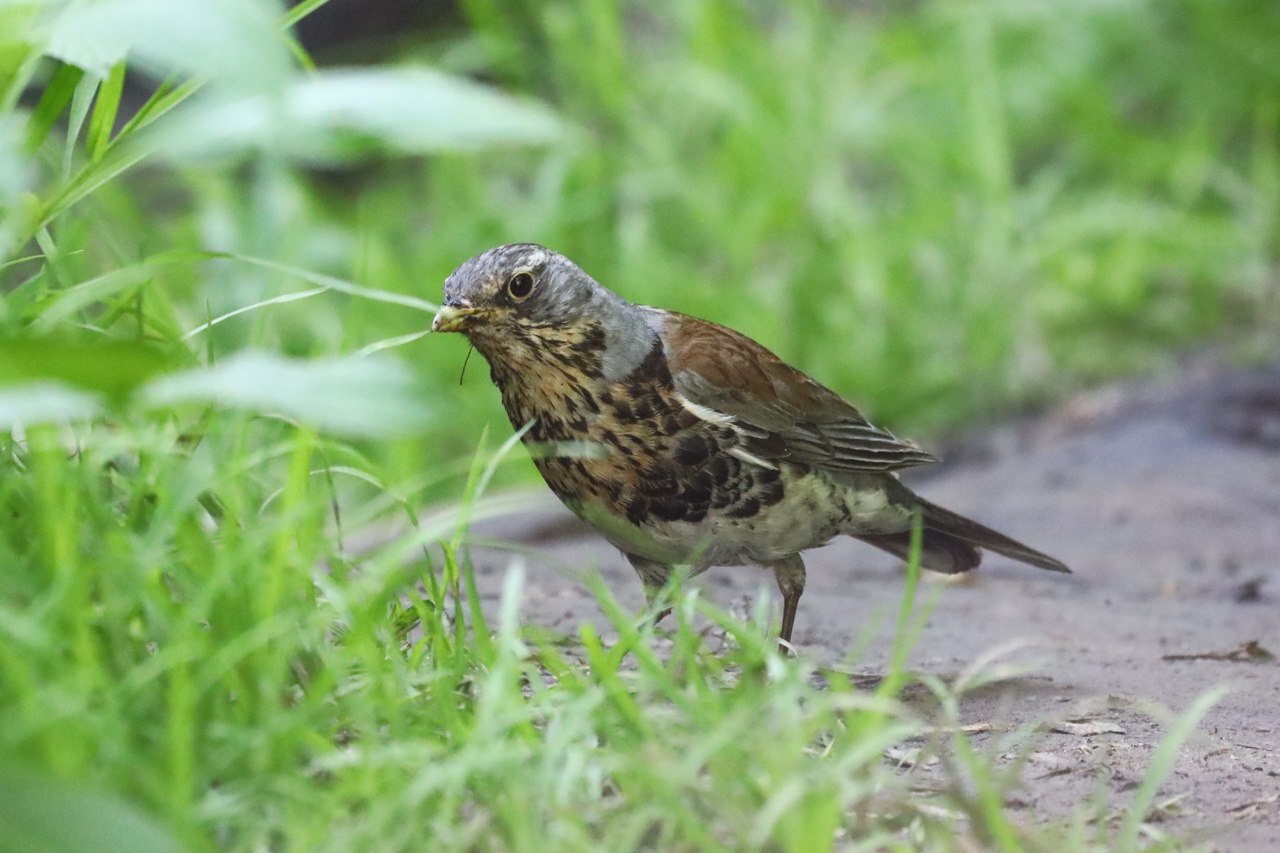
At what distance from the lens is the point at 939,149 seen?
7738 millimetres

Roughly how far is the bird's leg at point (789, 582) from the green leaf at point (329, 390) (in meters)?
1.99

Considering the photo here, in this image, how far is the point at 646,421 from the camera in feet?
10.8

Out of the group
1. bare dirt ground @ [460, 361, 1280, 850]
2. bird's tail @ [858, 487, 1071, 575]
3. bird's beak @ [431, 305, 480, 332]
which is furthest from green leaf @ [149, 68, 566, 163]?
bird's tail @ [858, 487, 1071, 575]

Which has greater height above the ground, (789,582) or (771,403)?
(771,403)

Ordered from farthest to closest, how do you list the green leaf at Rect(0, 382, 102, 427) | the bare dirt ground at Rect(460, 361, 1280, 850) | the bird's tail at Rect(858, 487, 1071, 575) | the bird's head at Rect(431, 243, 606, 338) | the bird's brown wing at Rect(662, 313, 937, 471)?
the bird's tail at Rect(858, 487, 1071, 575) < the bird's brown wing at Rect(662, 313, 937, 471) < the bird's head at Rect(431, 243, 606, 338) < the bare dirt ground at Rect(460, 361, 1280, 850) < the green leaf at Rect(0, 382, 102, 427)

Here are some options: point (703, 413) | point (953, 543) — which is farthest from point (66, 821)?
point (953, 543)

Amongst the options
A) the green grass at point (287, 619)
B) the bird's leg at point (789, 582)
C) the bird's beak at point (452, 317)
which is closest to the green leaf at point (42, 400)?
the green grass at point (287, 619)

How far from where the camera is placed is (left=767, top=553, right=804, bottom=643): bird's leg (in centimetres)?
362

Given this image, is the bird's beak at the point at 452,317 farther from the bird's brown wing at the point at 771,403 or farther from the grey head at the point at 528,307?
the bird's brown wing at the point at 771,403

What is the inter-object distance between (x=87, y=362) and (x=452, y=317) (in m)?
1.44

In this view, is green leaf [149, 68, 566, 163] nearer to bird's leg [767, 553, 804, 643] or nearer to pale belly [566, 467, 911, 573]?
pale belly [566, 467, 911, 573]

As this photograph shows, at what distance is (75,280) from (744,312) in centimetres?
431

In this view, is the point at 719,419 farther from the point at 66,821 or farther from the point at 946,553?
the point at 66,821

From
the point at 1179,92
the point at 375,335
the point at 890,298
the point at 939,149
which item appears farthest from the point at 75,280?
the point at 1179,92
